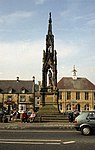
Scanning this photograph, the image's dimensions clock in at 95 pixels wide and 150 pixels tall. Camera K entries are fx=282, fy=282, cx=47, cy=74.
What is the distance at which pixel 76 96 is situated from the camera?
73.8m

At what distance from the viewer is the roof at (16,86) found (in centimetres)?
7306

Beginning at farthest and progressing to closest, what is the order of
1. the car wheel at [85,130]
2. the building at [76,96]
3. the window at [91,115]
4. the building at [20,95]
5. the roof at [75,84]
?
the roof at [75,84] < the building at [76,96] < the building at [20,95] < the window at [91,115] < the car wheel at [85,130]

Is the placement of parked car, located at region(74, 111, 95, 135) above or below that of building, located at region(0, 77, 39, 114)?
below

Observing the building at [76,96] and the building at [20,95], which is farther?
the building at [76,96]

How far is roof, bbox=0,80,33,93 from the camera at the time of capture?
73.1 metres

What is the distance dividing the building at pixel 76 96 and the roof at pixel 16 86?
7734mm

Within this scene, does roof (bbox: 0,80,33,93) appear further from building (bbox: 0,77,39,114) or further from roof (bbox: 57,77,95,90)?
roof (bbox: 57,77,95,90)

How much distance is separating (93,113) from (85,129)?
1311 mm

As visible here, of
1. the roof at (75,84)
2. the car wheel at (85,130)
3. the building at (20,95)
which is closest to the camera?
the car wheel at (85,130)

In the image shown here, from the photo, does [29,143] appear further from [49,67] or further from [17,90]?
[17,90]

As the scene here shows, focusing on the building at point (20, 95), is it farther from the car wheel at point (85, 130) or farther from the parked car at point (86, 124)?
the car wheel at point (85, 130)

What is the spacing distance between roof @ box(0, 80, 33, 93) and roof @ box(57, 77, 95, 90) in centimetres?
763

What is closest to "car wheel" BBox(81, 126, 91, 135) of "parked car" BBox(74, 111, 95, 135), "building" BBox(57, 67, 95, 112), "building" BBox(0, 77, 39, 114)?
"parked car" BBox(74, 111, 95, 135)

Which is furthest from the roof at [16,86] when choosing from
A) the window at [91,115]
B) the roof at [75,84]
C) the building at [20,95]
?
the window at [91,115]
